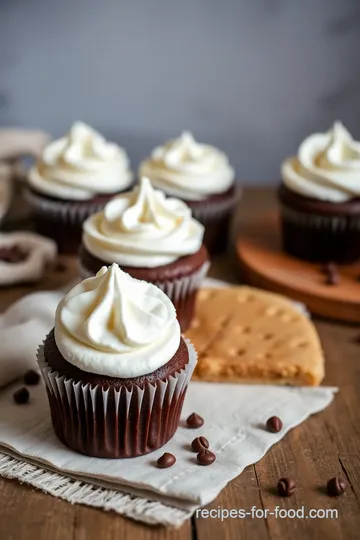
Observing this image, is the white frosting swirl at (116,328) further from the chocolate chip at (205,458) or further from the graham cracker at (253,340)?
the graham cracker at (253,340)

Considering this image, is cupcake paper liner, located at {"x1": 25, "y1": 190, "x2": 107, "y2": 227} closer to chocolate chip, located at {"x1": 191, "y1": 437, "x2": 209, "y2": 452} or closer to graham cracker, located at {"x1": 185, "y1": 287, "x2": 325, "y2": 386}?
graham cracker, located at {"x1": 185, "y1": 287, "x2": 325, "y2": 386}

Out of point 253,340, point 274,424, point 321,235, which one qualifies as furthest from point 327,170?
point 274,424

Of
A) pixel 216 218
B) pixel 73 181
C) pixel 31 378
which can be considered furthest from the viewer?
pixel 216 218

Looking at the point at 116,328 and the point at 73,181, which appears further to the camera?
the point at 73,181

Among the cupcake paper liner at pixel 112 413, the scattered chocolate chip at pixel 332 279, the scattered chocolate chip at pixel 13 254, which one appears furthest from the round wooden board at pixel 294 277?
the cupcake paper liner at pixel 112 413

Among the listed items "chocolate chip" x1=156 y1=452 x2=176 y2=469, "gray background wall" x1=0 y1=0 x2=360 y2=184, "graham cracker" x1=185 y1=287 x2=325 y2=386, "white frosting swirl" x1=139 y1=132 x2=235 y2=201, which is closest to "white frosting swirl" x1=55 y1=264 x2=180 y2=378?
"chocolate chip" x1=156 y1=452 x2=176 y2=469

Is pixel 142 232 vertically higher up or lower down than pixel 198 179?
higher up

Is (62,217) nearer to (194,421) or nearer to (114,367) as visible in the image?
(194,421)
